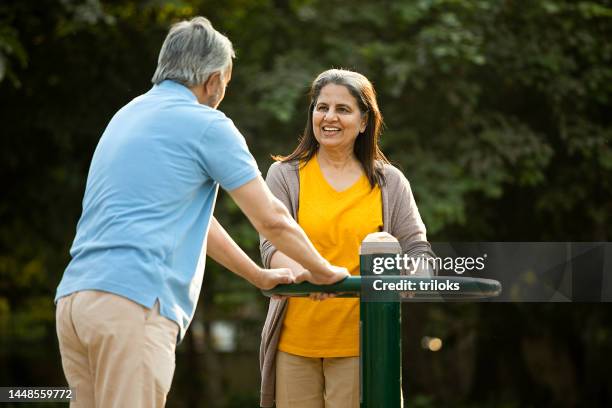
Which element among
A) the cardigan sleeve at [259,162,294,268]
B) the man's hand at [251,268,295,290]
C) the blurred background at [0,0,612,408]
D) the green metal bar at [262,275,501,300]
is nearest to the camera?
the green metal bar at [262,275,501,300]

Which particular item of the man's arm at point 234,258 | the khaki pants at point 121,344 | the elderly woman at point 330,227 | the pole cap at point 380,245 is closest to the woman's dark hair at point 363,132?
the elderly woman at point 330,227

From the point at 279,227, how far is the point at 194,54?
537 mm

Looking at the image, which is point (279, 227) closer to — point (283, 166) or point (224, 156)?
point (224, 156)

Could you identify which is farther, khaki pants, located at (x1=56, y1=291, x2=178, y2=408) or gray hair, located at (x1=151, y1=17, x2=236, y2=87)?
gray hair, located at (x1=151, y1=17, x2=236, y2=87)

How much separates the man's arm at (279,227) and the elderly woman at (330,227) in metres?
0.37

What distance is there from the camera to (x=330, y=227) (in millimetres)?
3303

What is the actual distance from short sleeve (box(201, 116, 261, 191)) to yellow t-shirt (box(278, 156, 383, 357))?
2.36 ft

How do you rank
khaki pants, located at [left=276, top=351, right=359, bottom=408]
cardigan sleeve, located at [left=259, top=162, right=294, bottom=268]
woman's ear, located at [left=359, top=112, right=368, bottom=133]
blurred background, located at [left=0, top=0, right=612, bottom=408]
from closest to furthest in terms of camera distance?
khaki pants, located at [left=276, top=351, right=359, bottom=408] → cardigan sleeve, located at [left=259, top=162, right=294, bottom=268] → woman's ear, located at [left=359, top=112, right=368, bottom=133] → blurred background, located at [left=0, top=0, right=612, bottom=408]

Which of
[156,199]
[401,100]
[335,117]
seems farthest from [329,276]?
[401,100]

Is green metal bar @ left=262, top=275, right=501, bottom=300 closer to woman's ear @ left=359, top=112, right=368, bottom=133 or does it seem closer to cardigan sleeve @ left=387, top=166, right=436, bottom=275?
cardigan sleeve @ left=387, top=166, right=436, bottom=275

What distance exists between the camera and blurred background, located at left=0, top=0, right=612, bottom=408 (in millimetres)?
8672

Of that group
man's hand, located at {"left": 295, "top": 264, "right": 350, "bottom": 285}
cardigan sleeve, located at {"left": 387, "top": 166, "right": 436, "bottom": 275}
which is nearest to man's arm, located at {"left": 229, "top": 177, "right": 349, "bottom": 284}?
man's hand, located at {"left": 295, "top": 264, "right": 350, "bottom": 285}

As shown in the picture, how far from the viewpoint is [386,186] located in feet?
11.2

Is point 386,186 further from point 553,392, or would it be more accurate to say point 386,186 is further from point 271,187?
point 553,392
